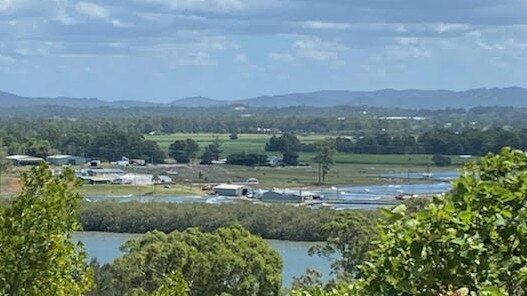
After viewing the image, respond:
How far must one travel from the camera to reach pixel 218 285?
17016mm

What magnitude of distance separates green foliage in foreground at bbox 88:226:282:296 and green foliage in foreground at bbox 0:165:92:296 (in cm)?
1081

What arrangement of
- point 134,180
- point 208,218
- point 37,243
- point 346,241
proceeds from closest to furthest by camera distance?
point 37,243 < point 346,241 < point 208,218 < point 134,180

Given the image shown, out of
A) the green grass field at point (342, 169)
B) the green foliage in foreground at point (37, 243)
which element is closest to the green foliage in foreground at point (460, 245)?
the green foliage in foreground at point (37, 243)

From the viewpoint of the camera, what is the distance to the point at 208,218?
1350 inches

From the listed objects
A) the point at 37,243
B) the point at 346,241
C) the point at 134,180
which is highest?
the point at 37,243

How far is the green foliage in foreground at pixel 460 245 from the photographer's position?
3.11 metres

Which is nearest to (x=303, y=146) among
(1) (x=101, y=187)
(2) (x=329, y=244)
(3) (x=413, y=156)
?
(3) (x=413, y=156)

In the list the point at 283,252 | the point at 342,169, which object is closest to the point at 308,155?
the point at 342,169

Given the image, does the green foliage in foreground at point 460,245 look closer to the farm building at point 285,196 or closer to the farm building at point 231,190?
the farm building at point 285,196

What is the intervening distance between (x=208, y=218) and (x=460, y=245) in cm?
3135

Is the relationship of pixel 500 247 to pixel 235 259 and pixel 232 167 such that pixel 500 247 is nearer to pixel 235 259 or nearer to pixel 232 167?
pixel 235 259

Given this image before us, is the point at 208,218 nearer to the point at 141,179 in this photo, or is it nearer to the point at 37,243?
the point at 141,179

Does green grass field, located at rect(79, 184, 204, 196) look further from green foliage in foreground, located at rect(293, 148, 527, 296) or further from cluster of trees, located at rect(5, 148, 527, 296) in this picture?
green foliage in foreground, located at rect(293, 148, 527, 296)

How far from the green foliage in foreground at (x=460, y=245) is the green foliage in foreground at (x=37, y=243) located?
259 centimetres
